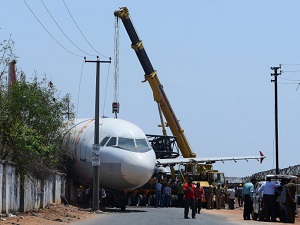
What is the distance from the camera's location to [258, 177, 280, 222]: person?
94.6 feet

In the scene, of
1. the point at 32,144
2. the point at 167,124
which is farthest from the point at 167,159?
the point at 32,144

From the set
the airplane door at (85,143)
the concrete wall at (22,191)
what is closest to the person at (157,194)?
the airplane door at (85,143)

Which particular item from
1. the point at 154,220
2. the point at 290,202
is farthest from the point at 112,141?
the point at 290,202

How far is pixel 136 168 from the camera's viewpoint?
1435 inches

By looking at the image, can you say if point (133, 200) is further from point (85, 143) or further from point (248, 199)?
point (248, 199)

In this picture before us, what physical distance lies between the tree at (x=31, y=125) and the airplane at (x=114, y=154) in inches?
33.9

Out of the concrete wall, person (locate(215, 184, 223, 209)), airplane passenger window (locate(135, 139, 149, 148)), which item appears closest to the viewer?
the concrete wall

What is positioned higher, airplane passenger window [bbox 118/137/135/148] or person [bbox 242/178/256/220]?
airplane passenger window [bbox 118/137/135/148]

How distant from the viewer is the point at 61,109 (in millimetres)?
38344

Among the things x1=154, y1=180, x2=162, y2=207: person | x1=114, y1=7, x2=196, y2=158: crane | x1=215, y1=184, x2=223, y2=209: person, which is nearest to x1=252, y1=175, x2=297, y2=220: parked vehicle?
x1=154, y1=180, x2=162, y2=207: person

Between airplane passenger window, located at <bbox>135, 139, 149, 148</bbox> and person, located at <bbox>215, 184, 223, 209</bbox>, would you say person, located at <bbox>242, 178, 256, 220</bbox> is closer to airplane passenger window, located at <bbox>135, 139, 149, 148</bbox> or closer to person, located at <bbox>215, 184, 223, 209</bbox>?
airplane passenger window, located at <bbox>135, 139, 149, 148</bbox>

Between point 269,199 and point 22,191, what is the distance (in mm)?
8100

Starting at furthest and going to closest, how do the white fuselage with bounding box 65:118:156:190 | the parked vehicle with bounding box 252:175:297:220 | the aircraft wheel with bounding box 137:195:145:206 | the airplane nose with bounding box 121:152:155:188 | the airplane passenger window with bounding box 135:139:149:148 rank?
the aircraft wheel with bounding box 137:195:145:206, the airplane passenger window with bounding box 135:139:149:148, the white fuselage with bounding box 65:118:156:190, the airplane nose with bounding box 121:152:155:188, the parked vehicle with bounding box 252:175:297:220

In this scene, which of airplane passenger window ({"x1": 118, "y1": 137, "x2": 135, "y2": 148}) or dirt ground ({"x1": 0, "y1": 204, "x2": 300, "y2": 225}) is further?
airplane passenger window ({"x1": 118, "y1": 137, "x2": 135, "y2": 148})
